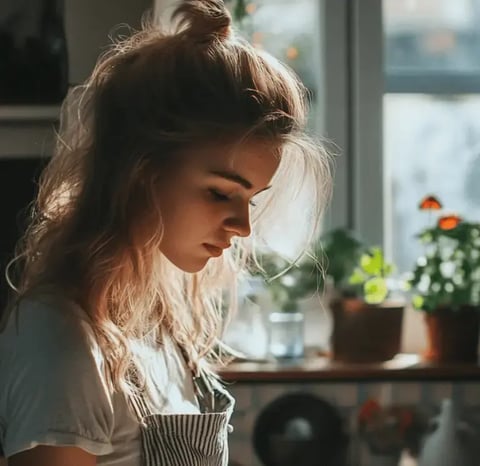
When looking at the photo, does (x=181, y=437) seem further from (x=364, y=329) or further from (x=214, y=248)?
(x=364, y=329)

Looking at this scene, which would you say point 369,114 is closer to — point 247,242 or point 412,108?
point 412,108

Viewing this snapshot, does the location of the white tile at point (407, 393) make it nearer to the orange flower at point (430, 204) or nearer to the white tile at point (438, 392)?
the white tile at point (438, 392)

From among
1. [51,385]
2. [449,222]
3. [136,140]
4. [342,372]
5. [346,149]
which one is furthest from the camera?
[346,149]

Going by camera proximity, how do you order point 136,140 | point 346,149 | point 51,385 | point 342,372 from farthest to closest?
1. point 346,149
2. point 342,372
3. point 136,140
4. point 51,385

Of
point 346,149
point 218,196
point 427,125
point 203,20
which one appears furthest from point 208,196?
point 427,125

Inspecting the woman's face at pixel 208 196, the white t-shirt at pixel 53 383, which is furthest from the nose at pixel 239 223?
the white t-shirt at pixel 53 383

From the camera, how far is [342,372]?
2430mm

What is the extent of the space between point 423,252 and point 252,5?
0.73m

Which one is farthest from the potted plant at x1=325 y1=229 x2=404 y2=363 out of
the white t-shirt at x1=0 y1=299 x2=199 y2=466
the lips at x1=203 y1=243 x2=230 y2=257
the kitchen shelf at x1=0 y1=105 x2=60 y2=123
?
the white t-shirt at x1=0 y1=299 x2=199 y2=466

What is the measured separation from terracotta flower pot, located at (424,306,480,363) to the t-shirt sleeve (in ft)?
5.11

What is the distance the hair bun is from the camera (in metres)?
1.21

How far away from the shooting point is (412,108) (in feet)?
9.20

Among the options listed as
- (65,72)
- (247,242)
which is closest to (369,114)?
(65,72)

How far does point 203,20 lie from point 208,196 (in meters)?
0.20
